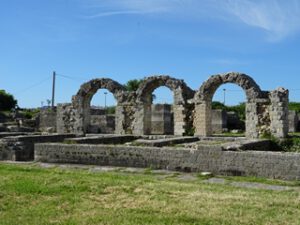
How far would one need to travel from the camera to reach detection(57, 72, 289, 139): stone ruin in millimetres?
19359

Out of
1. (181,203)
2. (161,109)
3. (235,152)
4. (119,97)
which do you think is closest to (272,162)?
(235,152)

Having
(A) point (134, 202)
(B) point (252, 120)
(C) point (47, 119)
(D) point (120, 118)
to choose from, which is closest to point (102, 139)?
(D) point (120, 118)

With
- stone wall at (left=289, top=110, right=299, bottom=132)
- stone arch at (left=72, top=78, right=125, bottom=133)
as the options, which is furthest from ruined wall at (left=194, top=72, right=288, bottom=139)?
stone wall at (left=289, top=110, right=299, bottom=132)

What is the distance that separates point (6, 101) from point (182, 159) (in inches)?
2350

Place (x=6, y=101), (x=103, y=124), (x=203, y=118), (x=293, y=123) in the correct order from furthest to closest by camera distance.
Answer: (x=6, y=101), (x=293, y=123), (x=103, y=124), (x=203, y=118)

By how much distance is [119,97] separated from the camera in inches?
904

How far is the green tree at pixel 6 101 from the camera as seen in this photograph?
66062 millimetres

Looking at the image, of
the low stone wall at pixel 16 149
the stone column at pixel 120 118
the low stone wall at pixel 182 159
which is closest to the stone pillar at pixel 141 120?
the stone column at pixel 120 118

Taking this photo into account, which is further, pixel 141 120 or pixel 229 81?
pixel 141 120

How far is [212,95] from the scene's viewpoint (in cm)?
2125

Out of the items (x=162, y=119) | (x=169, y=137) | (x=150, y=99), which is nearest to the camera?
(x=169, y=137)

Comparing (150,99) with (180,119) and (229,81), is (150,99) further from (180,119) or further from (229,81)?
(229,81)

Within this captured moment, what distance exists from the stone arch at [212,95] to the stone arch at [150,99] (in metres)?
0.68

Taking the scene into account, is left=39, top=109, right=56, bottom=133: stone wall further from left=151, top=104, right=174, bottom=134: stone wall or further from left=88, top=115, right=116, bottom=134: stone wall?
left=151, top=104, right=174, bottom=134: stone wall
